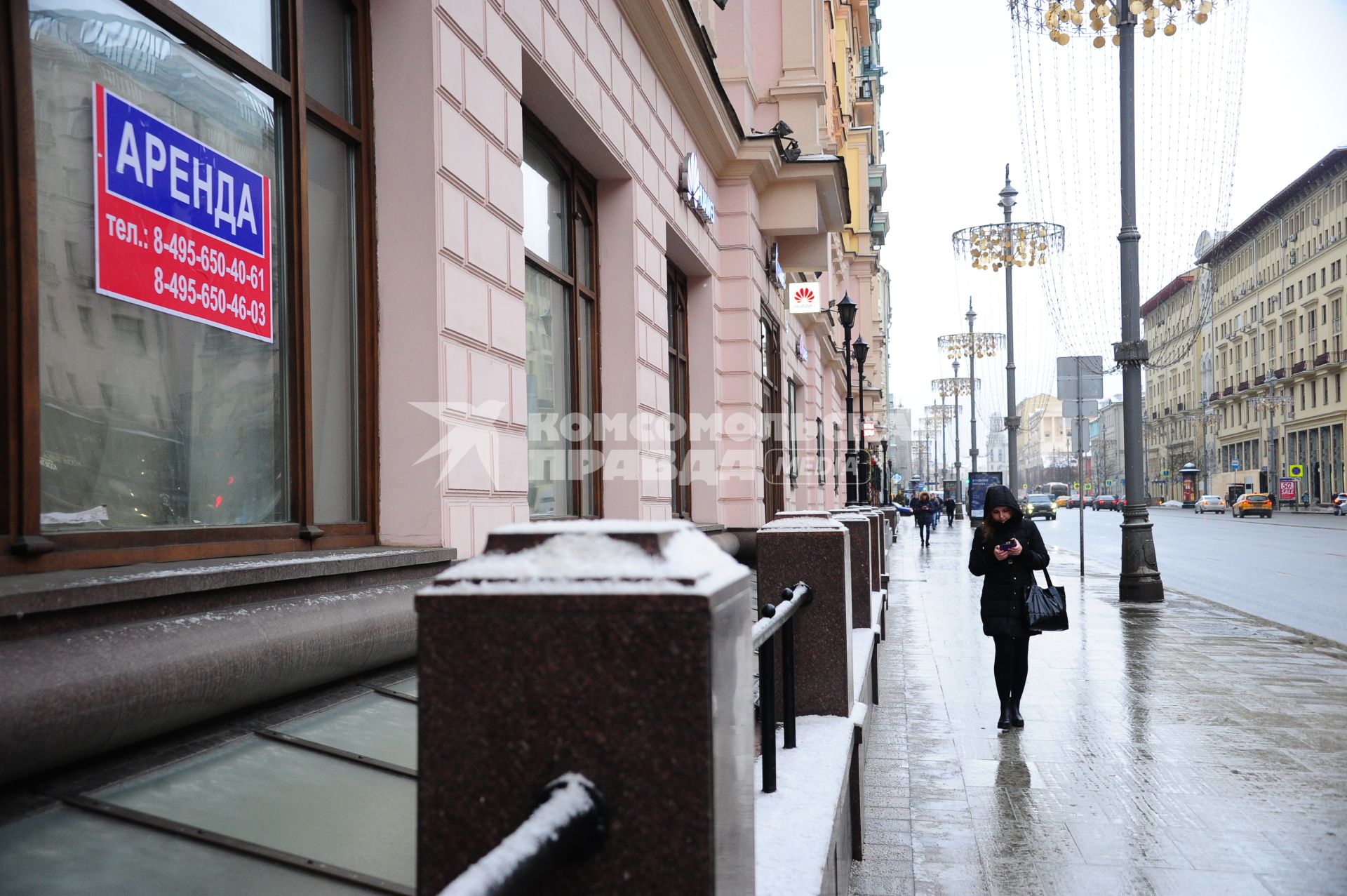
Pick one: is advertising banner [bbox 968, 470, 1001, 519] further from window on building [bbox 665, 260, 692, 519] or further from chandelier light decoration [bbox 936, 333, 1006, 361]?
window on building [bbox 665, 260, 692, 519]

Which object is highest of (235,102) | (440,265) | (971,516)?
(235,102)

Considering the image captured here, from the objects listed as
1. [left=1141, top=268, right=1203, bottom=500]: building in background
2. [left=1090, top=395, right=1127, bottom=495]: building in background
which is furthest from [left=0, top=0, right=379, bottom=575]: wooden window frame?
[left=1090, top=395, right=1127, bottom=495]: building in background

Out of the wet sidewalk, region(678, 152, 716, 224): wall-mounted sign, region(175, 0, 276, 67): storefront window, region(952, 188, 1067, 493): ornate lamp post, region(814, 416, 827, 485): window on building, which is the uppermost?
region(952, 188, 1067, 493): ornate lamp post

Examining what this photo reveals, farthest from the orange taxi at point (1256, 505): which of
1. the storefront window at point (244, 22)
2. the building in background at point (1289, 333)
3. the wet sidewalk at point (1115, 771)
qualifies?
the storefront window at point (244, 22)

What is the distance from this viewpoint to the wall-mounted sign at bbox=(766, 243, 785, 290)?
17406mm

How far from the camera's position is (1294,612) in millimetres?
14562

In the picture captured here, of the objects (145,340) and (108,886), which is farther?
(145,340)

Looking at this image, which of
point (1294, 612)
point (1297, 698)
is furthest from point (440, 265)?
point (1294, 612)

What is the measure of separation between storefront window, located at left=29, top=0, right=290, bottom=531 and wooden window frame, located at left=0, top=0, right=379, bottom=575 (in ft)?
0.22

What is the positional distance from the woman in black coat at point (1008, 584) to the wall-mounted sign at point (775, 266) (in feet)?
32.0

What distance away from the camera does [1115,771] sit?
21.3 feet

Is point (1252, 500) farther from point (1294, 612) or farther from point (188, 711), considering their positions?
point (188, 711)

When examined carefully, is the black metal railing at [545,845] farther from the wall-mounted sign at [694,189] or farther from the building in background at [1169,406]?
the building in background at [1169,406]

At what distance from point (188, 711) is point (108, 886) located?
0.79 m
